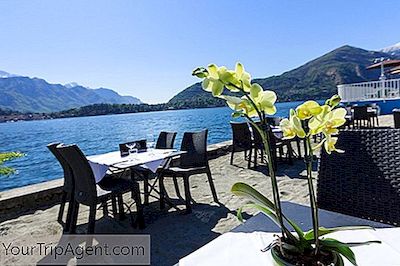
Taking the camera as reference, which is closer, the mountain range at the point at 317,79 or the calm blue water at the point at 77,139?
the calm blue water at the point at 77,139

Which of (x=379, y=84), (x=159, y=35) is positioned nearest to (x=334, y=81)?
(x=379, y=84)

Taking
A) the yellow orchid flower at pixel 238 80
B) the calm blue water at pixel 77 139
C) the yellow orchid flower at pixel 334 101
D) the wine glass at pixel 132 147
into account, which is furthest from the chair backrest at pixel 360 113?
the yellow orchid flower at pixel 238 80

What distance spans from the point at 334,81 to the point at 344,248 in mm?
40287

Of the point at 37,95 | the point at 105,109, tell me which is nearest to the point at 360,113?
the point at 105,109

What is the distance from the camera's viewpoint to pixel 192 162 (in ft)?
12.5

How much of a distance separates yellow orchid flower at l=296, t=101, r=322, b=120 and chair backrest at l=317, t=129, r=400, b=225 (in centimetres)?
99

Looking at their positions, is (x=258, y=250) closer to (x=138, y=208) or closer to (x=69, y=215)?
(x=138, y=208)

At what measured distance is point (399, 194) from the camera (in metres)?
1.40

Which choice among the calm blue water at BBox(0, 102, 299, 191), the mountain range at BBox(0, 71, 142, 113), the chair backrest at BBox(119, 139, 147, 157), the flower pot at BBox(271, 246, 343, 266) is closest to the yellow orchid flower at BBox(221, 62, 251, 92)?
the calm blue water at BBox(0, 102, 299, 191)

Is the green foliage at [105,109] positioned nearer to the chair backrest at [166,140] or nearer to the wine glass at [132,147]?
the chair backrest at [166,140]

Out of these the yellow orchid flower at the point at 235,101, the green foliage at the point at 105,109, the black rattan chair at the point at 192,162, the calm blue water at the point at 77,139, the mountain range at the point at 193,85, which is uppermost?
the mountain range at the point at 193,85

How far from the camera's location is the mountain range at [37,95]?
49.8 meters

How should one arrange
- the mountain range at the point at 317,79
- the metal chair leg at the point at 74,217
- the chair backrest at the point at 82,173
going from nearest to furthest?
the chair backrest at the point at 82,173, the metal chair leg at the point at 74,217, the mountain range at the point at 317,79

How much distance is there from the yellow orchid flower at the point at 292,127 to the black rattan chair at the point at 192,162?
2633 mm
